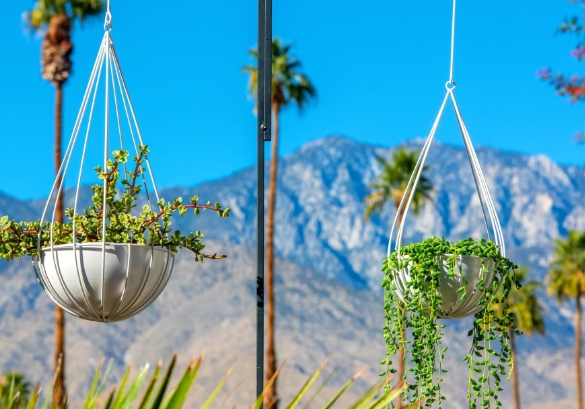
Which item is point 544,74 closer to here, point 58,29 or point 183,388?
point 183,388

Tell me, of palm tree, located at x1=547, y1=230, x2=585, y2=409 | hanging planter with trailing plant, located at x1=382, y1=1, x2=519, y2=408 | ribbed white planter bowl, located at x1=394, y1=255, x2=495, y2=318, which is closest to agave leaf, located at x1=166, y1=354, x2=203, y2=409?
hanging planter with trailing plant, located at x1=382, y1=1, x2=519, y2=408

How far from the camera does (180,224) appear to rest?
562 ft

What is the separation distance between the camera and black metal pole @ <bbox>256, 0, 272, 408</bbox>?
3094 mm

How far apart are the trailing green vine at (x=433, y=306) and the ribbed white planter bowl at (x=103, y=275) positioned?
2.78 feet

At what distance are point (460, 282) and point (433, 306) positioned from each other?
0.47 ft

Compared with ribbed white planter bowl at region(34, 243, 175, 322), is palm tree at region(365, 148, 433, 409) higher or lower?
higher

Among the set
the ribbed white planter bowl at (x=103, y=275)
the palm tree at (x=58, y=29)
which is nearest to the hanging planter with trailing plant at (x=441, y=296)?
the ribbed white planter bowl at (x=103, y=275)

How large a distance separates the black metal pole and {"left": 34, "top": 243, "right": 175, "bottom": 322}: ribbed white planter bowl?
0.41m

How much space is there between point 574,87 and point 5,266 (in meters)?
120

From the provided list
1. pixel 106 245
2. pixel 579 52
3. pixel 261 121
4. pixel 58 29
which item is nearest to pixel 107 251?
pixel 106 245

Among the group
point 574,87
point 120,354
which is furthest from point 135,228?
point 120,354

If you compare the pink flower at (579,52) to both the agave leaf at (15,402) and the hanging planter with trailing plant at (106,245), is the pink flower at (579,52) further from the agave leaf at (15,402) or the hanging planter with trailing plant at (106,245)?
the agave leaf at (15,402)

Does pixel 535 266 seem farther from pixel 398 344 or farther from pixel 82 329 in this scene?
pixel 398 344

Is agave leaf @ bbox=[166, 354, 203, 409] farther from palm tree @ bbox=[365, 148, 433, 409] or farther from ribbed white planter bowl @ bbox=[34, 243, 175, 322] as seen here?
palm tree @ bbox=[365, 148, 433, 409]
